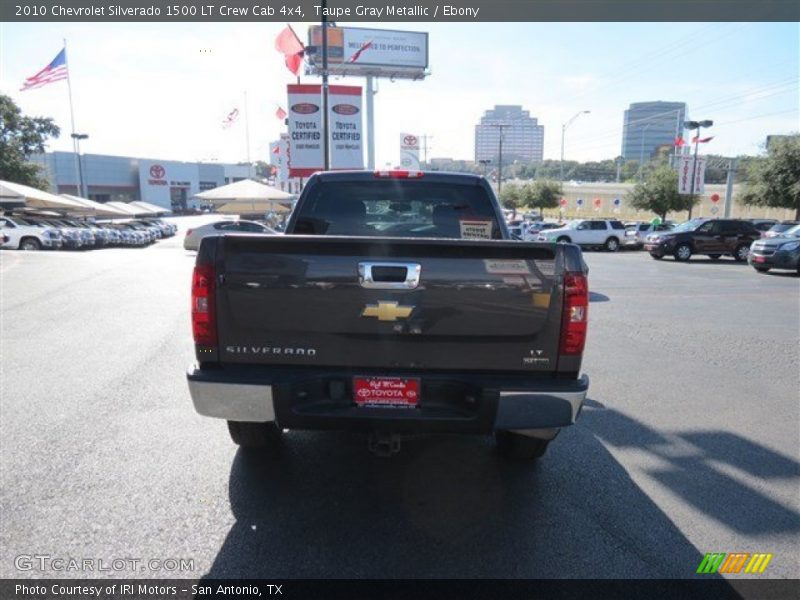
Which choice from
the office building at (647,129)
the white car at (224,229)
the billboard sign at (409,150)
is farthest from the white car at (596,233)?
the office building at (647,129)

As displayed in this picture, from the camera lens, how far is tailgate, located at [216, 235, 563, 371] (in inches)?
116

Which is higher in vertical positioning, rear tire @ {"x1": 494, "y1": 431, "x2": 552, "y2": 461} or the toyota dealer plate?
the toyota dealer plate

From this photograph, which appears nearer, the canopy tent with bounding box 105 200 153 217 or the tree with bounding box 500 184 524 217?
the canopy tent with bounding box 105 200 153 217

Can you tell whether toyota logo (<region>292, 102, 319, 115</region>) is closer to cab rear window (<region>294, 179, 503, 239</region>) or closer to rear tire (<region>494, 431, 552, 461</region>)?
cab rear window (<region>294, 179, 503, 239</region>)

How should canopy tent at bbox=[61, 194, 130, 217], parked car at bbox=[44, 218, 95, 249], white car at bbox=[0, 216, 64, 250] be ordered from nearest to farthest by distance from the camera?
white car at bbox=[0, 216, 64, 250], parked car at bbox=[44, 218, 95, 249], canopy tent at bbox=[61, 194, 130, 217]

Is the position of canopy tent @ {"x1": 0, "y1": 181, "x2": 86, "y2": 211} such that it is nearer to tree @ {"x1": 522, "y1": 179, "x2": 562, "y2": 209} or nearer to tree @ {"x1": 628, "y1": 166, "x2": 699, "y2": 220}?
tree @ {"x1": 628, "y1": 166, "x2": 699, "y2": 220}

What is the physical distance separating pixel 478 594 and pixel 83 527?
2186mm

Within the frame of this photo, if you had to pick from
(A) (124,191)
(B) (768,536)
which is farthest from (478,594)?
(A) (124,191)

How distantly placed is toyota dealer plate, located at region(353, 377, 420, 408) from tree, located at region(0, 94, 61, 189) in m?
52.2

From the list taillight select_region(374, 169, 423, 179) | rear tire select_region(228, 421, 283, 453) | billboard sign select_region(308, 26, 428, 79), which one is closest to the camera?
rear tire select_region(228, 421, 283, 453)

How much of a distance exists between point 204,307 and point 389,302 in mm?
1010
